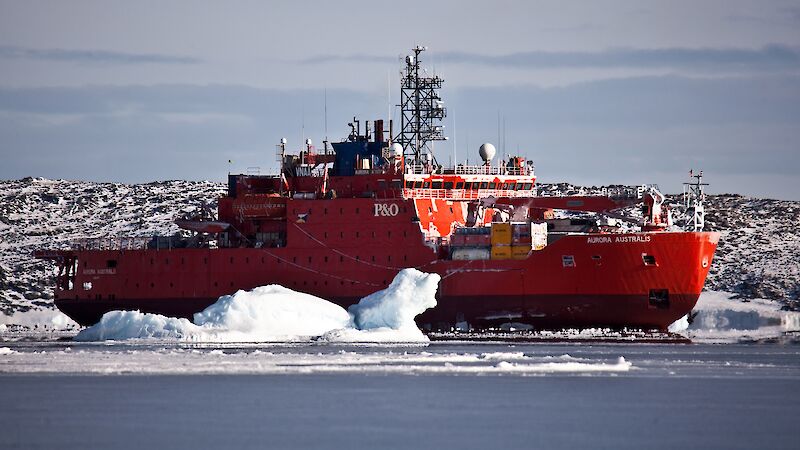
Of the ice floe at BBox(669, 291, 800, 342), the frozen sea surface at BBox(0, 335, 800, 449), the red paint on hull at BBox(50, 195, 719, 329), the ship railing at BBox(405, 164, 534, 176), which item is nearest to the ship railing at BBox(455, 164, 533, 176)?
the ship railing at BBox(405, 164, 534, 176)

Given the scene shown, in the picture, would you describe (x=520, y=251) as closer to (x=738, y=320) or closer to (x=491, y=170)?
(x=491, y=170)

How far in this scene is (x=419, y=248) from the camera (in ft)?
181

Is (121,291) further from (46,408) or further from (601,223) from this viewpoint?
(46,408)

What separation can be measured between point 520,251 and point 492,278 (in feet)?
4.47

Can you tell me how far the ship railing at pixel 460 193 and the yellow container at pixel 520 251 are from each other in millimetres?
4320

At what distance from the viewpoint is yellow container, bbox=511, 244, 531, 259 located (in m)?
54.3

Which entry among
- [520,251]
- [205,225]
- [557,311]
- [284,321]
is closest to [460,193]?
[520,251]

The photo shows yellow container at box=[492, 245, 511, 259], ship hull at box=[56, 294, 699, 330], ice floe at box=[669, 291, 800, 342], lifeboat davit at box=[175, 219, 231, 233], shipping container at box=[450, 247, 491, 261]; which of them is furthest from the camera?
lifeboat davit at box=[175, 219, 231, 233]

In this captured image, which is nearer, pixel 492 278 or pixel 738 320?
pixel 492 278

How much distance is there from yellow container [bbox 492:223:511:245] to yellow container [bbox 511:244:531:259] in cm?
30

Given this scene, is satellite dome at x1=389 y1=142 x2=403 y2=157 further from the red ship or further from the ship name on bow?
the ship name on bow

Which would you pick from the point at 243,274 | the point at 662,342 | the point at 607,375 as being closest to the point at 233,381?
the point at 607,375

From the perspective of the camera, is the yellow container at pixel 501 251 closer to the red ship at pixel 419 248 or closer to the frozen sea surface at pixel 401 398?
the red ship at pixel 419 248

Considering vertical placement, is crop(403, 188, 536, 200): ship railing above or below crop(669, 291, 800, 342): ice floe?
above
